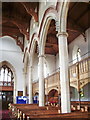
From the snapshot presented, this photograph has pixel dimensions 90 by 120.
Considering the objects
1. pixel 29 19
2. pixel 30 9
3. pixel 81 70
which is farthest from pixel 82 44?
pixel 81 70

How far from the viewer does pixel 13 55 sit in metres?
21.0

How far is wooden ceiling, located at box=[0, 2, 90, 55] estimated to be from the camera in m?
13.2

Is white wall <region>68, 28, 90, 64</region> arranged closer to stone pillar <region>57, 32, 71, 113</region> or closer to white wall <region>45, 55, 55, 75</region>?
white wall <region>45, 55, 55, 75</region>

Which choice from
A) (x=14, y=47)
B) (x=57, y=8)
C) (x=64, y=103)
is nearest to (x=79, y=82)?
(x=64, y=103)

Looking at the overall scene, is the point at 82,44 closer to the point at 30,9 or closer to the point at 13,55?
the point at 30,9

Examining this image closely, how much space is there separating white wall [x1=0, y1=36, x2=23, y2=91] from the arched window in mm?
1685

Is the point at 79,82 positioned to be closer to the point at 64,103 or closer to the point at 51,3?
the point at 64,103

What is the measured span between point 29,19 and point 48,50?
5013mm

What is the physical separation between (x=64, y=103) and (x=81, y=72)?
9.04 feet

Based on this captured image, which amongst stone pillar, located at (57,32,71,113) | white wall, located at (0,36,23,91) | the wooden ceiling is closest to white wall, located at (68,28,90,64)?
the wooden ceiling

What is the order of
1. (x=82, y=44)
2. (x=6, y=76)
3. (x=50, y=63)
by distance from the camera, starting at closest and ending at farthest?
(x=82, y=44) → (x=50, y=63) → (x=6, y=76)

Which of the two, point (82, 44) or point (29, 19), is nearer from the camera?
point (82, 44)

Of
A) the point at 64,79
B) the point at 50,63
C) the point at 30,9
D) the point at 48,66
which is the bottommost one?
the point at 64,79

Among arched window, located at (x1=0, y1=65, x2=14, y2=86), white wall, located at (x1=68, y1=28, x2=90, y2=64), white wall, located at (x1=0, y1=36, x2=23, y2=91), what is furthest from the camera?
arched window, located at (x1=0, y1=65, x2=14, y2=86)
